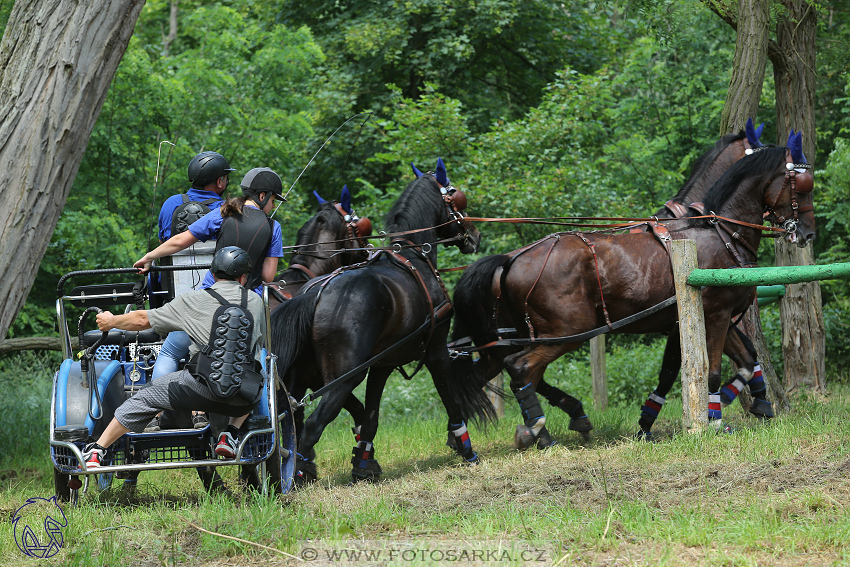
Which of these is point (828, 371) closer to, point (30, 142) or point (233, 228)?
point (233, 228)

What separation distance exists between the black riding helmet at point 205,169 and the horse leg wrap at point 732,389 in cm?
455

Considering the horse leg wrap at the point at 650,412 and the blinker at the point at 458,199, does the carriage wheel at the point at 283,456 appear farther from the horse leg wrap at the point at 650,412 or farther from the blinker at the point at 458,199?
the horse leg wrap at the point at 650,412

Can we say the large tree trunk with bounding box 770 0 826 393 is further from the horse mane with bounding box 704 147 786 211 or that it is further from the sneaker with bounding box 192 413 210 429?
the sneaker with bounding box 192 413 210 429

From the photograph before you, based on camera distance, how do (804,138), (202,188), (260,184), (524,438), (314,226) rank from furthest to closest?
(804,138) → (314,226) → (524,438) → (202,188) → (260,184)

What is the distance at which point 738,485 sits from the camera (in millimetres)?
4484

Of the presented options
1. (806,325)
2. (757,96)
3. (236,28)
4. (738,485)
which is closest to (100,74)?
(738,485)

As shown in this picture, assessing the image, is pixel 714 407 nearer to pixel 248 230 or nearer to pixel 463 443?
pixel 463 443

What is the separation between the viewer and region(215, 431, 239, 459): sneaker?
453 cm

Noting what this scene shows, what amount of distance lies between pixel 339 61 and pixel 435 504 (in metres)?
13.2

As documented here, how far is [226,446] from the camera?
14.9 ft

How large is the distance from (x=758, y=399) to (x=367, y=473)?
358 cm

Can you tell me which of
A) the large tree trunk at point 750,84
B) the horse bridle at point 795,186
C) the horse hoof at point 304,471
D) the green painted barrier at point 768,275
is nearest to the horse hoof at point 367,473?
the horse hoof at point 304,471

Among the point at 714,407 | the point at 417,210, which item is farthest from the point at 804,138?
the point at 417,210

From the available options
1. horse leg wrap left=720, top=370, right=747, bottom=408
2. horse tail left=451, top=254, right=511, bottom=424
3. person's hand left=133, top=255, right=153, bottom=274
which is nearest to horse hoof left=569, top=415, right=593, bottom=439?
horse tail left=451, top=254, right=511, bottom=424
